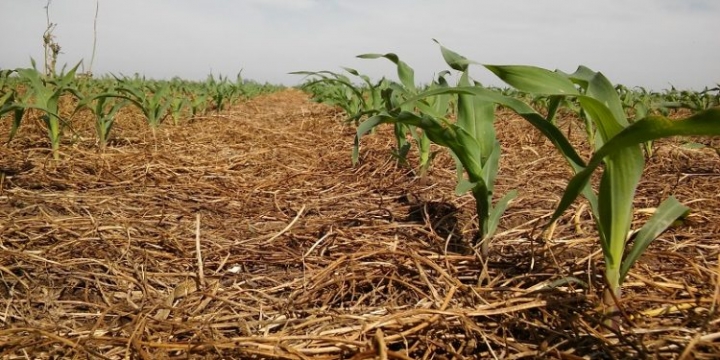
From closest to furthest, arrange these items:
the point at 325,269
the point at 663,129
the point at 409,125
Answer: the point at 663,129 → the point at 325,269 → the point at 409,125

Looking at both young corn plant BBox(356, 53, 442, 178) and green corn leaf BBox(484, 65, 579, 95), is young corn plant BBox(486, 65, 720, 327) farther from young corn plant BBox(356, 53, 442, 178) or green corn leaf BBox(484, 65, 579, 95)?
young corn plant BBox(356, 53, 442, 178)

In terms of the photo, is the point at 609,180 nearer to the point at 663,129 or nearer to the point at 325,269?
the point at 663,129

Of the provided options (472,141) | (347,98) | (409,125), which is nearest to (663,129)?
(472,141)

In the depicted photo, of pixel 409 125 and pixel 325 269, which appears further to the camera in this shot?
pixel 409 125

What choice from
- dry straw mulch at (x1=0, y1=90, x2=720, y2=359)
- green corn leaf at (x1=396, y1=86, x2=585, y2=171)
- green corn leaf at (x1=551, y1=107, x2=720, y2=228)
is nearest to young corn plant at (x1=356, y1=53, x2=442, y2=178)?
dry straw mulch at (x1=0, y1=90, x2=720, y2=359)

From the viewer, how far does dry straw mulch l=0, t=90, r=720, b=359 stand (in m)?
0.86

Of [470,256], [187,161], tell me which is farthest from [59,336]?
[187,161]

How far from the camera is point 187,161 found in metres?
2.43

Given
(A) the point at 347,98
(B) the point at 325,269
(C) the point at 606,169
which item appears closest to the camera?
(C) the point at 606,169

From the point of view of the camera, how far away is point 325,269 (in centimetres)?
117

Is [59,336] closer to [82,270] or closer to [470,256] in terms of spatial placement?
[82,270]

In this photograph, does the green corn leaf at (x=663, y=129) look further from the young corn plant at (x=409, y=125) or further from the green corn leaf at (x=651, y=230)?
the young corn plant at (x=409, y=125)

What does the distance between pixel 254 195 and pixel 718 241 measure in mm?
1599

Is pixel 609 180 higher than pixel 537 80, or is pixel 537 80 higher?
pixel 537 80
